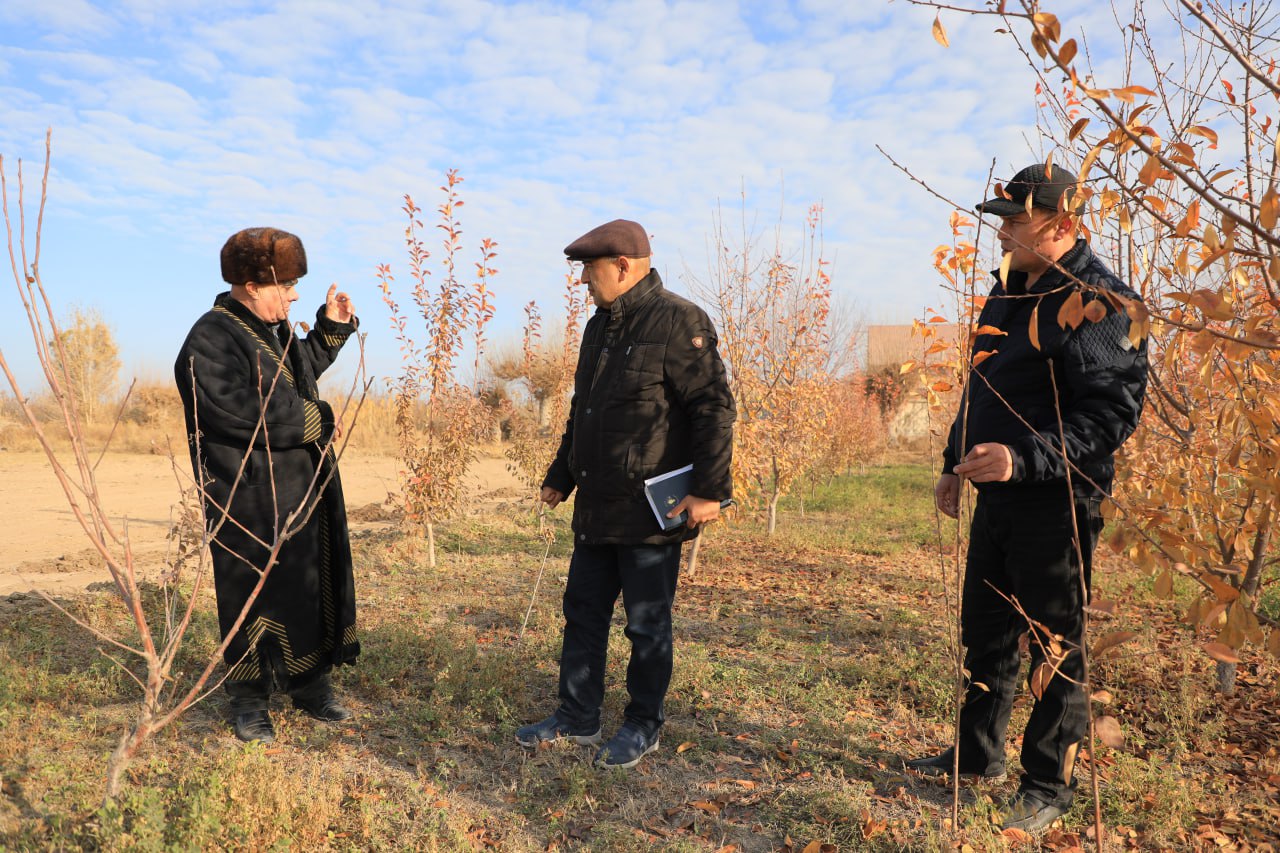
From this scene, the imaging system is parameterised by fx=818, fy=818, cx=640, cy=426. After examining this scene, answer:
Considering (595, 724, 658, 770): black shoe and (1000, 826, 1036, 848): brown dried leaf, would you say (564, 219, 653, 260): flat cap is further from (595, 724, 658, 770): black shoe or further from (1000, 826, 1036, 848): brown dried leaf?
(1000, 826, 1036, 848): brown dried leaf

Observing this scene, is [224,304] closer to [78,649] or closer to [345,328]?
[345,328]

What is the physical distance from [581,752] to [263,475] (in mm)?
1557

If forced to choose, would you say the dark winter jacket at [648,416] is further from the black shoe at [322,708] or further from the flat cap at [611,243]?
the black shoe at [322,708]

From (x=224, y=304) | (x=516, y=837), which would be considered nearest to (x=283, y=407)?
(x=224, y=304)

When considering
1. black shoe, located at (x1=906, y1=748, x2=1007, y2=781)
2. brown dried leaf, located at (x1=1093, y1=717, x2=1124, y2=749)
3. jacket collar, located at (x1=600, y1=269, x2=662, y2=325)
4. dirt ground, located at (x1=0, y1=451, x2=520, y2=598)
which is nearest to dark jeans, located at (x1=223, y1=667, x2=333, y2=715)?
dirt ground, located at (x1=0, y1=451, x2=520, y2=598)

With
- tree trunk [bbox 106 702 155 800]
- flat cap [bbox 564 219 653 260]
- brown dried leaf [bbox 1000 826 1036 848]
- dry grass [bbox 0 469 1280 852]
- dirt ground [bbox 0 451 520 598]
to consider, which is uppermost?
flat cap [bbox 564 219 653 260]

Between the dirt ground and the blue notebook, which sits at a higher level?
the blue notebook

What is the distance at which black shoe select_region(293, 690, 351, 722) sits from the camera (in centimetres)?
327

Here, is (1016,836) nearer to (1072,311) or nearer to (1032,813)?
(1032,813)

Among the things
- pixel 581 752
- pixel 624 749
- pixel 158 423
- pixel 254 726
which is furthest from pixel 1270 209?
pixel 158 423

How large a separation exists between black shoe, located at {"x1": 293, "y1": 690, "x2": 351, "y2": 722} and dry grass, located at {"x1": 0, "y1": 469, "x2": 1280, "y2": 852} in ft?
0.19

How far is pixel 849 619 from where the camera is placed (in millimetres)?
5121

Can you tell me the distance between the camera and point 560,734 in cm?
306

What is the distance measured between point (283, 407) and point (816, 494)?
11.1m
